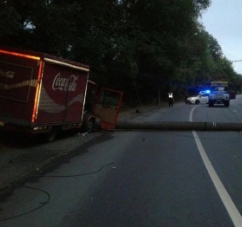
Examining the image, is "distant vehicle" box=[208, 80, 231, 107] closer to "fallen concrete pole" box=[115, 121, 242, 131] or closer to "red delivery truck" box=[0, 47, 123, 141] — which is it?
"fallen concrete pole" box=[115, 121, 242, 131]

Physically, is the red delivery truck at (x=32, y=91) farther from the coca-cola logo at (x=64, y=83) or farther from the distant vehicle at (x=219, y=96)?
the distant vehicle at (x=219, y=96)

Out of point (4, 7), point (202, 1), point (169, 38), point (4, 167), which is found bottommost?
point (4, 167)

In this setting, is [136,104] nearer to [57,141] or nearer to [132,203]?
[57,141]

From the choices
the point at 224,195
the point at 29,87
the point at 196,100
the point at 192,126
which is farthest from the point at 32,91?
the point at 196,100

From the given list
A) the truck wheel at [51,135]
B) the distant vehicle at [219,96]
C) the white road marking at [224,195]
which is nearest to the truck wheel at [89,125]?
the truck wheel at [51,135]

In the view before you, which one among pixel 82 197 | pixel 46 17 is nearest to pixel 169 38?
pixel 46 17

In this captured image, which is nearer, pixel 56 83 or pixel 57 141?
pixel 56 83

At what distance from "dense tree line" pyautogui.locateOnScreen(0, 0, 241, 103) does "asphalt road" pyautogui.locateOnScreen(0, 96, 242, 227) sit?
470cm

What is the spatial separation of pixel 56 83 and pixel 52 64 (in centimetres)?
73

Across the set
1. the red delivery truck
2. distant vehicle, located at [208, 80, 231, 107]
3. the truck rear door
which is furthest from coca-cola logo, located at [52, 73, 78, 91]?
distant vehicle, located at [208, 80, 231, 107]

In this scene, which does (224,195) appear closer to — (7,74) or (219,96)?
(7,74)

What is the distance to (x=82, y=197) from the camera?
7238mm

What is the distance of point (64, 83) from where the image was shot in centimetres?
1451

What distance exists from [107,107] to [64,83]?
4.13 metres
